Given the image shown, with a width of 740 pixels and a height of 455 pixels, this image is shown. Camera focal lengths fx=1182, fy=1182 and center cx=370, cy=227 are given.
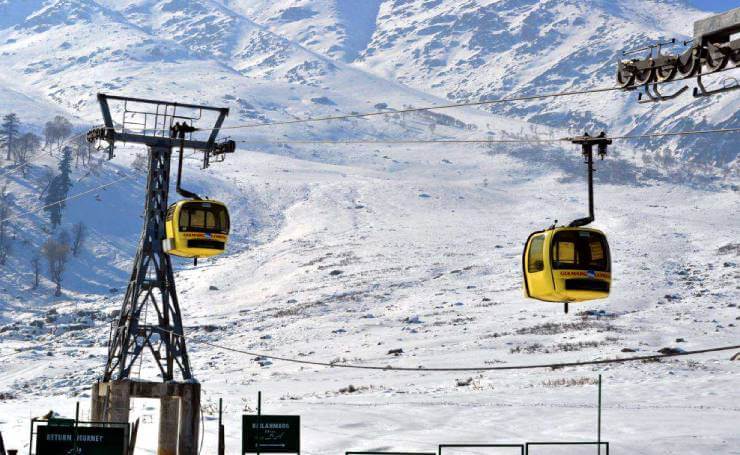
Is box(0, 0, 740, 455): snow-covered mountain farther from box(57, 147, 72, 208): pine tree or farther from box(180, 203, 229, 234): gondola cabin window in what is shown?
box(180, 203, 229, 234): gondola cabin window

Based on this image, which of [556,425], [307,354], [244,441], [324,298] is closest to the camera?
[244,441]

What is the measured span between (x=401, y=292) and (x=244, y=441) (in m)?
81.9

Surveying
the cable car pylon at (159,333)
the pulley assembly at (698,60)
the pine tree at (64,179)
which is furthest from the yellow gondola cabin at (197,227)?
the pine tree at (64,179)

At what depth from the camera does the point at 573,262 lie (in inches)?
1004

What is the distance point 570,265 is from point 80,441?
10.8m

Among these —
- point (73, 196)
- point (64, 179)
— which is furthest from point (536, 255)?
point (73, 196)

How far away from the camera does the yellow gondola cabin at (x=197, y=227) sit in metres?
32.1

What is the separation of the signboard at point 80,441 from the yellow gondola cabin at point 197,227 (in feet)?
34.2

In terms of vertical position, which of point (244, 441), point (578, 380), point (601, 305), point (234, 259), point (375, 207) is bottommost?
point (244, 441)

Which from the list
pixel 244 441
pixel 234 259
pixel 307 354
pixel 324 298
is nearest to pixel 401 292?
pixel 324 298

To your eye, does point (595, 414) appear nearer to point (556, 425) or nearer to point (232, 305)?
point (556, 425)

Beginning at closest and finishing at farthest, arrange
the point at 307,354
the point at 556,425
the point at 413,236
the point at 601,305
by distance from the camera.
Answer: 1. the point at 556,425
2. the point at 307,354
3. the point at 601,305
4. the point at 413,236

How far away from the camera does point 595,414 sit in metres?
40.9

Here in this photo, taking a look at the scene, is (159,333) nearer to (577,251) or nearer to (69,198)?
(577,251)
